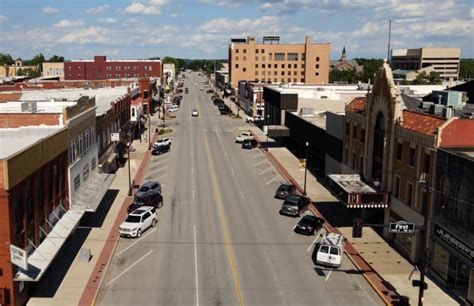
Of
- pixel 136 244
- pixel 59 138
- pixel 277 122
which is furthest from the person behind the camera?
pixel 277 122

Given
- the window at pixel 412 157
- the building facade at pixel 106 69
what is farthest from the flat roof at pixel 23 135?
the building facade at pixel 106 69

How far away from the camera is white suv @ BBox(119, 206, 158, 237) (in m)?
39.6

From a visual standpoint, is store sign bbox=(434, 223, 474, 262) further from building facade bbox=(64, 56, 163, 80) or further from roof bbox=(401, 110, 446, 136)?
building facade bbox=(64, 56, 163, 80)

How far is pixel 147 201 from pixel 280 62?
148m

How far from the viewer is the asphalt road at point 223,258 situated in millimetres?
29906

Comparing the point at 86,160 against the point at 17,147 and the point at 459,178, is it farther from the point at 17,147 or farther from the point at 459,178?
the point at 459,178

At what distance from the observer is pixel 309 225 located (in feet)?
135

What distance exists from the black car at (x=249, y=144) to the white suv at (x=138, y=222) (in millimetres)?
41967

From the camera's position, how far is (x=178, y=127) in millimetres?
110688

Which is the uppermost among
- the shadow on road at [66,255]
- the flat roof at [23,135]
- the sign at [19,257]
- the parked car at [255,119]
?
the flat roof at [23,135]

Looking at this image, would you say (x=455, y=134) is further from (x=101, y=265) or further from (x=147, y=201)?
(x=147, y=201)

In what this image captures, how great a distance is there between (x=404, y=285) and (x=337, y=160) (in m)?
24.4

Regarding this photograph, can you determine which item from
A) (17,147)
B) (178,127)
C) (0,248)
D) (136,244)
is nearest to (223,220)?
(136,244)

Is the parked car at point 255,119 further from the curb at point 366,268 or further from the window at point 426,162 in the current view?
the window at point 426,162
